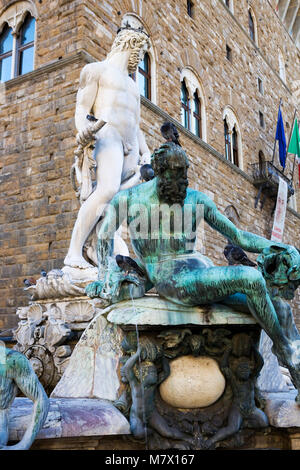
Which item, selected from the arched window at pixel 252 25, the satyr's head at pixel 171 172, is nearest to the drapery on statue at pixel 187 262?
the satyr's head at pixel 171 172

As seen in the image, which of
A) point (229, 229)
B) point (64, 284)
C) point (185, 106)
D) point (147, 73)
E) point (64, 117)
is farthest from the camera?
point (185, 106)

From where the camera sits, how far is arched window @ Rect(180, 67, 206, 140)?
13438mm

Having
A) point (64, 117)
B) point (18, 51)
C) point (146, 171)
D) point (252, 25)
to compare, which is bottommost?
point (146, 171)

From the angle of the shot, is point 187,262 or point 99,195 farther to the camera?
point 99,195

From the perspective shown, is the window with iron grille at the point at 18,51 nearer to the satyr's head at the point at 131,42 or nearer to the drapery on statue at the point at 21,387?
the satyr's head at the point at 131,42

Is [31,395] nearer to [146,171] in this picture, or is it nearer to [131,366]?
[131,366]

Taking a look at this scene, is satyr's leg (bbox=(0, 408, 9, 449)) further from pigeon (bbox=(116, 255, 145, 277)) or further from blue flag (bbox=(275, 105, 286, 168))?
blue flag (bbox=(275, 105, 286, 168))

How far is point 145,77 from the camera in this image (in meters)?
11.7

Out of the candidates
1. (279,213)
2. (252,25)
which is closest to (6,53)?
(279,213)

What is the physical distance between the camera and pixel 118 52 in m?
4.84

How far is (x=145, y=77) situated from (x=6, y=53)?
3212mm

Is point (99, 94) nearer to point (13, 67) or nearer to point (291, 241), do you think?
point (13, 67)

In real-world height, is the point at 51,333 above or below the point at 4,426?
above

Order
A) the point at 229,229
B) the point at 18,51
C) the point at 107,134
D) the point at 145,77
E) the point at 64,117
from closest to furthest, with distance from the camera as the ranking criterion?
the point at 229,229
the point at 107,134
the point at 64,117
the point at 18,51
the point at 145,77
